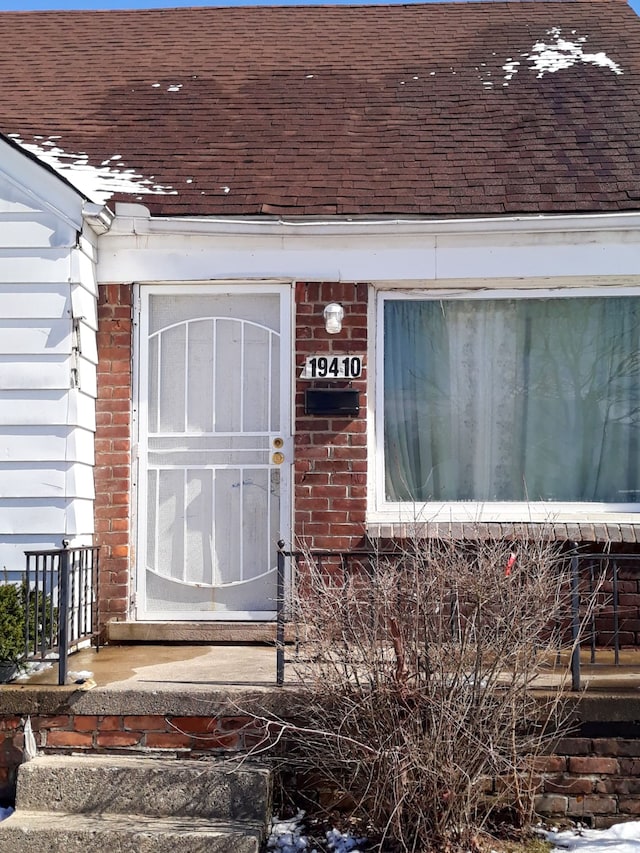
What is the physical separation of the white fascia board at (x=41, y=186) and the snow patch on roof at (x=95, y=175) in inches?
10.1

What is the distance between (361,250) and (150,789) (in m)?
3.63

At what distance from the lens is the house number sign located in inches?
260

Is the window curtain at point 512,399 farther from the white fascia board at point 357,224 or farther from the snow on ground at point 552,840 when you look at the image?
the snow on ground at point 552,840

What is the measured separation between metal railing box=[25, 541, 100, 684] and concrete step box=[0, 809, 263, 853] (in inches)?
32.6

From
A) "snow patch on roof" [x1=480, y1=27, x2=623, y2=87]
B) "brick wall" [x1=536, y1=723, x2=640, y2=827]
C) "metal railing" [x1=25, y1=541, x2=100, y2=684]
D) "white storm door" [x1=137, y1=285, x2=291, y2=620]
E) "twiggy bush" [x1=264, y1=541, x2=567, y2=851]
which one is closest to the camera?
"twiggy bush" [x1=264, y1=541, x2=567, y2=851]

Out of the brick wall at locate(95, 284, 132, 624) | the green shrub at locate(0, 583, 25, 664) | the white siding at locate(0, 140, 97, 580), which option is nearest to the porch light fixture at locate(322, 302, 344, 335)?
the brick wall at locate(95, 284, 132, 624)

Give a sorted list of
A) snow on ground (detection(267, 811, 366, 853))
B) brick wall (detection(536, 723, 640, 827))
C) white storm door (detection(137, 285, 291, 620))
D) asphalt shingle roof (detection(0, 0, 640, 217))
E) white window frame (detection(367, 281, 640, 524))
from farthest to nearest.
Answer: asphalt shingle roof (detection(0, 0, 640, 217)) → white storm door (detection(137, 285, 291, 620)) → white window frame (detection(367, 281, 640, 524)) → brick wall (detection(536, 723, 640, 827)) → snow on ground (detection(267, 811, 366, 853))

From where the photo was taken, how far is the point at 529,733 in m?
4.92

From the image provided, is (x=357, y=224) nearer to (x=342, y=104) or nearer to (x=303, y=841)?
(x=342, y=104)

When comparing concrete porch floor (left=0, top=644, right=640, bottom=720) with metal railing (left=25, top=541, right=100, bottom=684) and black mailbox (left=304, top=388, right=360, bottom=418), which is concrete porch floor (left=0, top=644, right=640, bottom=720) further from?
black mailbox (left=304, top=388, right=360, bottom=418)

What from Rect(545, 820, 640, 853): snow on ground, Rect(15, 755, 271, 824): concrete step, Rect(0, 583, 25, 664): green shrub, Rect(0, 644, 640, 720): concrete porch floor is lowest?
Rect(545, 820, 640, 853): snow on ground

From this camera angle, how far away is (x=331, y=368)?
21.7 ft

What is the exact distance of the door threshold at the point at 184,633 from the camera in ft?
21.3

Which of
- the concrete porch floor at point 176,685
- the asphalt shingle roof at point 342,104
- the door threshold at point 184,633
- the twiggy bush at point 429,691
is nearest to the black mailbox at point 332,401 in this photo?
the asphalt shingle roof at point 342,104
